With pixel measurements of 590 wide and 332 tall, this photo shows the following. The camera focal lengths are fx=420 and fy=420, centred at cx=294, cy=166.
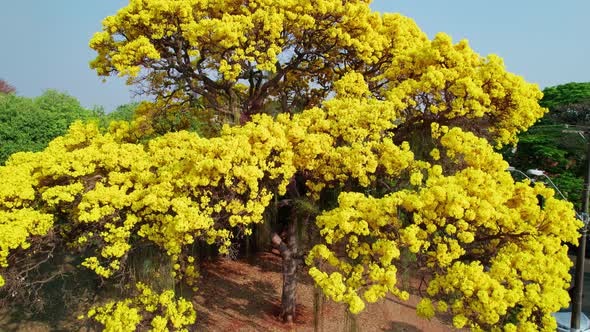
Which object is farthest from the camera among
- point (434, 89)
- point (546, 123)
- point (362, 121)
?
point (546, 123)

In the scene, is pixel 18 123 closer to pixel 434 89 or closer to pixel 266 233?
pixel 266 233

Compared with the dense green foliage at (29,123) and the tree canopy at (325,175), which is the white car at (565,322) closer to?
the tree canopy at (325,175)

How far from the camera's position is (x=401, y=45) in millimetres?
11969

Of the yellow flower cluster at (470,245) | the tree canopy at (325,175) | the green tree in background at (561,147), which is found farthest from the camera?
the green tree in background at (561,147)

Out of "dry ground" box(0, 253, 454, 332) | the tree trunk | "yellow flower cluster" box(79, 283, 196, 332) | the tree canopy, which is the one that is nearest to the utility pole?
the tree canopy

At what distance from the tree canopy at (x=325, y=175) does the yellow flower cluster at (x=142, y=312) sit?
0.04 m

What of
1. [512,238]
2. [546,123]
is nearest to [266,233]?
[512,238]

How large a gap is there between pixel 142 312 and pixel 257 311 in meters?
3.88

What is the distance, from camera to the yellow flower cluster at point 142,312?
8.41m

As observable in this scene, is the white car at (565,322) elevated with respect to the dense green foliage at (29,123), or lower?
lower

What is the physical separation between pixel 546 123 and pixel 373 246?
20.8 meters

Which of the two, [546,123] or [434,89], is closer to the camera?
[434,89]

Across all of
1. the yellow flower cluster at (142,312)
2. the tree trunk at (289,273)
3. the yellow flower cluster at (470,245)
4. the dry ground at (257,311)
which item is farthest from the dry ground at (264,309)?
the yellow flower cluster at (470,245)

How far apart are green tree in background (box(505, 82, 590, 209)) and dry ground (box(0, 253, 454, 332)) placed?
11655 millimetres
